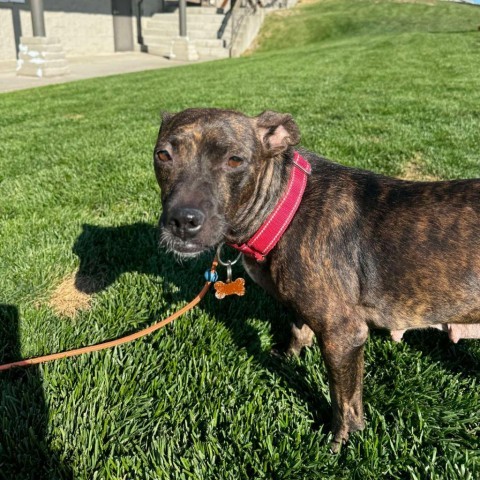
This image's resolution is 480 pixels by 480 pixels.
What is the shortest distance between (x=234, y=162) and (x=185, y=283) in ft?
5.47

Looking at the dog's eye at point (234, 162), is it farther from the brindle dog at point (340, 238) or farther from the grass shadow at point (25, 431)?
the grass shadow at point (25, 431)

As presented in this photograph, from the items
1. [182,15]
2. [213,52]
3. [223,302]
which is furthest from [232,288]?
[213,52]

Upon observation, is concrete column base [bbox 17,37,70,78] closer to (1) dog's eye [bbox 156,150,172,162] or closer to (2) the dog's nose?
(1) dog's eye [bbox 156,150,172,162]

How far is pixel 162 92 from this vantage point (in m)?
13.5

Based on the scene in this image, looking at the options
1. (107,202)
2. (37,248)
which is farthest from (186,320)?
(107,202)

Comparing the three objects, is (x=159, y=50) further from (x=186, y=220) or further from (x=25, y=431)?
(x=25, y=431)

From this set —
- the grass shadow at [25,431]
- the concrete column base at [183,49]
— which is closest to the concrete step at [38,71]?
the concrete column base at [183,49]

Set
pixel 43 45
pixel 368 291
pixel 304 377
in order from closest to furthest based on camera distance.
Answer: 1. pixel 368 291
2. pixel 304 377
3. pixel 43 45

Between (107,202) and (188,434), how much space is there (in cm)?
369

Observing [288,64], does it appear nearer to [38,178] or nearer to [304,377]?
[38,178]

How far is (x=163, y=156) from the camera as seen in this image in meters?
2.84

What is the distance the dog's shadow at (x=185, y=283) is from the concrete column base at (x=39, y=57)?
53.4 feet

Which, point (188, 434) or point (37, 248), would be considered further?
point (37, 248)

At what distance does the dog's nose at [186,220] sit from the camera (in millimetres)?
2531
